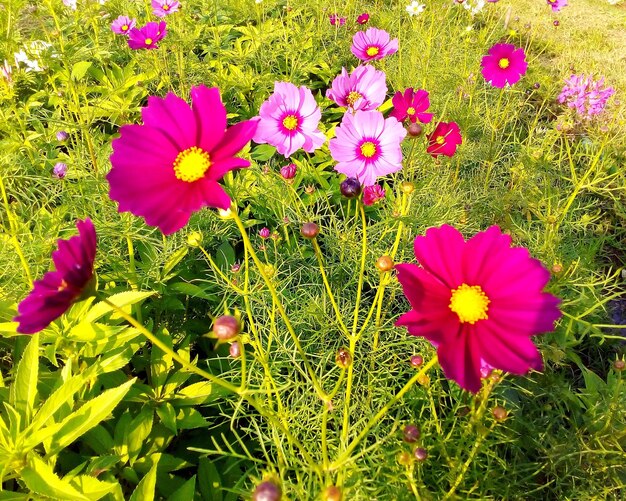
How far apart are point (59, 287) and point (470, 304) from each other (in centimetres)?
59

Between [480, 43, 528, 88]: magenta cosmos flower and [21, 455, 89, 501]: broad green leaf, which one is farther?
[480, 43, 528, 88]: magenta cosmos flower

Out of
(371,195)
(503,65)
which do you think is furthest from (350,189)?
(503,65)

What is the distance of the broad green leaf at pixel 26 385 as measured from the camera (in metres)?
0.88

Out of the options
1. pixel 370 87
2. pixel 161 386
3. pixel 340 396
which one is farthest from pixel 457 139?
pixel 161 386

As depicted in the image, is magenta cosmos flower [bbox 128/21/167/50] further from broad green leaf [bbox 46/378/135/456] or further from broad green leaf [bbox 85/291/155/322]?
broad green leaf [bbox 46/378/135/456]

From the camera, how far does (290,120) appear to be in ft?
4.11

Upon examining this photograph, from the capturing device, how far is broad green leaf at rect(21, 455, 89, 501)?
2.62 feet

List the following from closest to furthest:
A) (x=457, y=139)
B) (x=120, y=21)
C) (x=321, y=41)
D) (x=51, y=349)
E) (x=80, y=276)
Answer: (x=80, y=276) → (x=51, y=349) → (x=457, y=139) → (x=120, y=21) → (x=321, y=41)

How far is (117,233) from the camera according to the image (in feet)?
4.18

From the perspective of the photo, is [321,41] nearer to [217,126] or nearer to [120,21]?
[120,21]

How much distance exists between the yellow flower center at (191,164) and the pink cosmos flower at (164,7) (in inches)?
75.6

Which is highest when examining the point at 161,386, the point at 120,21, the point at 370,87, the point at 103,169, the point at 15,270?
the point at 120,21

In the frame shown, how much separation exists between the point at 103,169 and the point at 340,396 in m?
1.21

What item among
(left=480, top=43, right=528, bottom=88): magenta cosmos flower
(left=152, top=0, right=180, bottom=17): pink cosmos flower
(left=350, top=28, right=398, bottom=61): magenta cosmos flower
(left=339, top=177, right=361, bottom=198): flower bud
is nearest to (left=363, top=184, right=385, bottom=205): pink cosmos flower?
(left=339, top=177, right=361, bottom=198): flower bud
